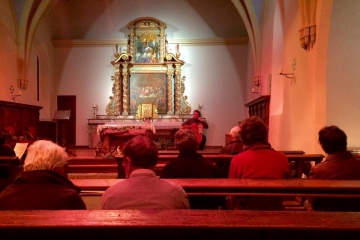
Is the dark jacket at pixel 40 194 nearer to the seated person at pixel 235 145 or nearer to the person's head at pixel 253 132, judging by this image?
the person's head at pixel 253 132

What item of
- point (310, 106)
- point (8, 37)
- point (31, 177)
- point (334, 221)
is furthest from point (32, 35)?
point (334, 221)

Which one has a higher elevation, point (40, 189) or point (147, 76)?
point (147, 76)

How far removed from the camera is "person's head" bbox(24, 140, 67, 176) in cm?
220

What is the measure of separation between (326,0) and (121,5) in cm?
1096

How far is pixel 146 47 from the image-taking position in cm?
1479

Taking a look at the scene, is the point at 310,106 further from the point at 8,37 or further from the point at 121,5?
the point at 121,5

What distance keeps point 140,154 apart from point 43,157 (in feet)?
2.02

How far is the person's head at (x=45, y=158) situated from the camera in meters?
2.20

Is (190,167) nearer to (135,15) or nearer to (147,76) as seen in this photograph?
(147,76)

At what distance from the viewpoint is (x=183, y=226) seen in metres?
1.39

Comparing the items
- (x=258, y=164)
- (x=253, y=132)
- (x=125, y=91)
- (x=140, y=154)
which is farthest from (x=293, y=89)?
(x=125, y=91)

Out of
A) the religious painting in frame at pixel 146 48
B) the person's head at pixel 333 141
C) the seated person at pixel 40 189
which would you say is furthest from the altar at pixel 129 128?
the seated person at pixel 40 189

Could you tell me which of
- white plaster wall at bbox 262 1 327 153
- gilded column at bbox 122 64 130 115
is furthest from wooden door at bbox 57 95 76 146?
white plaster wall at bbox 262 1 327 153

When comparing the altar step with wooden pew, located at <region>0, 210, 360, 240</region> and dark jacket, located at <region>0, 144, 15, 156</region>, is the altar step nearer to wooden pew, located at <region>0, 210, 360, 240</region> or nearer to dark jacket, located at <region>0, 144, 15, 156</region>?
dark jacket, located at <region>0, 144, 15, 156</region>
